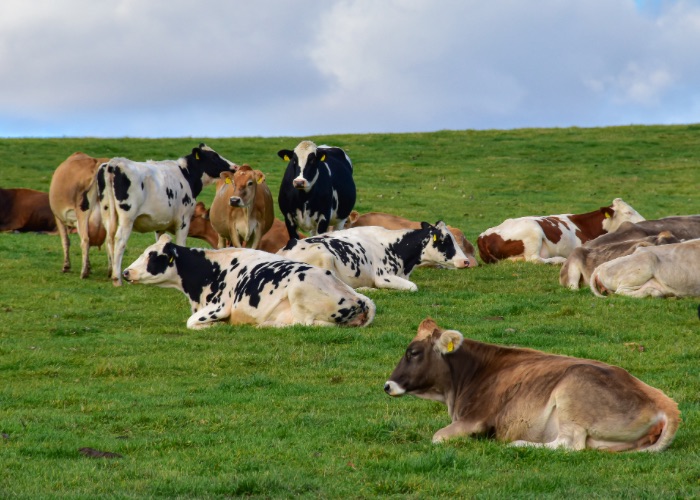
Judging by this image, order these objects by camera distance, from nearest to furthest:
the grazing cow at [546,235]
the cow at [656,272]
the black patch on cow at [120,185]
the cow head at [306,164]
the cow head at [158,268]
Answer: the cow head at [158,268] → the cow at [656,272] → the black patch on cow at [120,185] → the cow head at [306,164] → the grazing cow at [546,235]

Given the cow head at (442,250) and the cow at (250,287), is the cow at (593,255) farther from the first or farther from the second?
the cow at (250,287)

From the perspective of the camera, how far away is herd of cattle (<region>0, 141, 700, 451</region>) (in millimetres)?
7438

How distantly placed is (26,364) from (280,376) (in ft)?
9.64

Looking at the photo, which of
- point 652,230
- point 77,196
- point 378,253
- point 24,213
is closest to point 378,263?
point 378,253

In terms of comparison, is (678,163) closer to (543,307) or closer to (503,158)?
(503,158)

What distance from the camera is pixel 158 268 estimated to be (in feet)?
48.2

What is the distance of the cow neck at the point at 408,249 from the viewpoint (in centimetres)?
1784

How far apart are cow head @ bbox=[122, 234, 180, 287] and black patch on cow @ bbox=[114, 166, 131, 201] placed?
11.2ft

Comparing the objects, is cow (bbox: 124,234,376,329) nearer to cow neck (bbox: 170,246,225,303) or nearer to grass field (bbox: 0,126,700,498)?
cow neck (bbox: 170,246,225,303)

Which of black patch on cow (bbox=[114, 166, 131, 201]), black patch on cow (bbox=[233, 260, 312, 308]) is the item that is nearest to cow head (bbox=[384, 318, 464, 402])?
black patch on cow (bbox=[233, 260, 312, 308])

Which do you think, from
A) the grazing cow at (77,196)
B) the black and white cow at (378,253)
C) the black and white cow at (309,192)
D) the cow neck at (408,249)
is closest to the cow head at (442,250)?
the black and white cow at (378,253)

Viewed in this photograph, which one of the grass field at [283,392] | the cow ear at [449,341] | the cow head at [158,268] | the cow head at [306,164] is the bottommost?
the grass field at [283,392]

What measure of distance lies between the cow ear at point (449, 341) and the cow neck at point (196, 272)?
6.51 metres

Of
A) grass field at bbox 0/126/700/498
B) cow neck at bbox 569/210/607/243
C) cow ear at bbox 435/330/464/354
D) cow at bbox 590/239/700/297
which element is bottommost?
grass field at bbox 0/126/700/498
